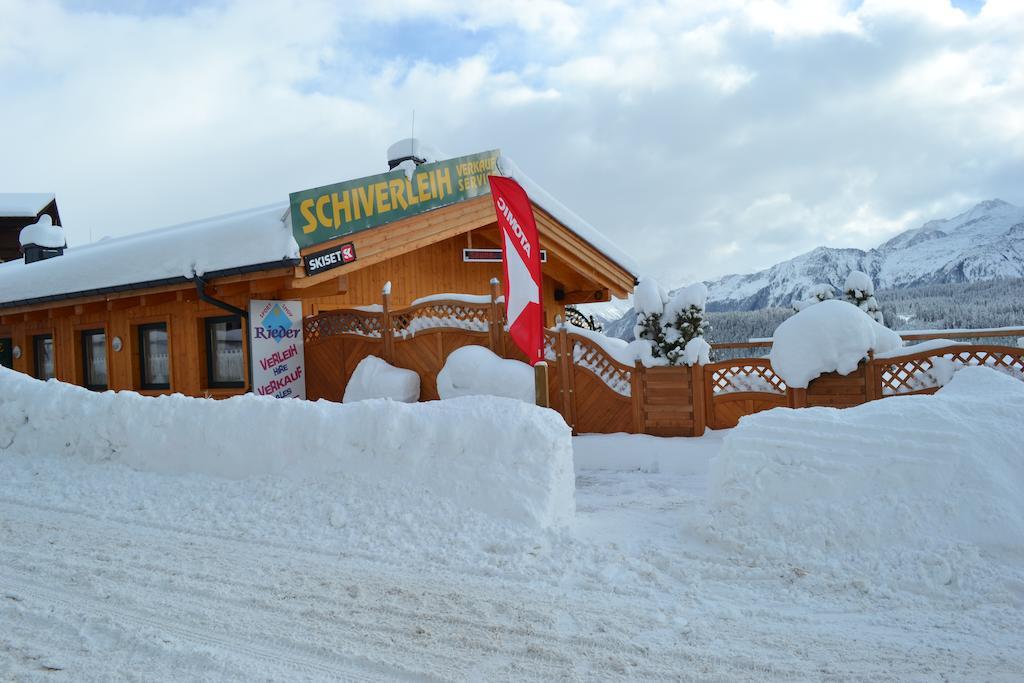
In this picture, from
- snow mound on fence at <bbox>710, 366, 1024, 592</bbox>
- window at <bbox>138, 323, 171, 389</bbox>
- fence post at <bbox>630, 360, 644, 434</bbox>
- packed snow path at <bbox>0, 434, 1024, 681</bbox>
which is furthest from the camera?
window at <bbox>138, 323, 171, 389</bbox>

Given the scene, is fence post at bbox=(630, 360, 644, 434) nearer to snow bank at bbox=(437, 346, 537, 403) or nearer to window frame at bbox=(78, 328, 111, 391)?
snow bank at bbox=(437, 346, 537, 403)

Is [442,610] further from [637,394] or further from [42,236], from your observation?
[42,236]

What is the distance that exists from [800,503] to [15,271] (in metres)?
18.5

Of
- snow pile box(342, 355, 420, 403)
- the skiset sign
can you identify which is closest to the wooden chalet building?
the skiset sign

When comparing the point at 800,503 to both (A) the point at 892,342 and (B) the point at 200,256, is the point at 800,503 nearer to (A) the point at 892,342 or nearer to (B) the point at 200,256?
(A) the point at 892,342

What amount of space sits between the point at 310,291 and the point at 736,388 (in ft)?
26.2

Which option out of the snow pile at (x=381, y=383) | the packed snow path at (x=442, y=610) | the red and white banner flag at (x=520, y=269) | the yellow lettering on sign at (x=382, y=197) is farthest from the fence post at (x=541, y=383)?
the yellow lettering on sign at (x=382, y=197)

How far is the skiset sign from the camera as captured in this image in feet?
41.8

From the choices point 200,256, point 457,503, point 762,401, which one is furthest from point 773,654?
point 200,256

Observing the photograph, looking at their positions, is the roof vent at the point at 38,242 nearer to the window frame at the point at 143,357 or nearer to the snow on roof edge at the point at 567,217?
the window frame at the point at 143,357

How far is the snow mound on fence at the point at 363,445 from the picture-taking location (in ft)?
20.4

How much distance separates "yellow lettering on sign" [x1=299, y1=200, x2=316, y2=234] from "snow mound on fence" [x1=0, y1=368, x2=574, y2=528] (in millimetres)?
4060

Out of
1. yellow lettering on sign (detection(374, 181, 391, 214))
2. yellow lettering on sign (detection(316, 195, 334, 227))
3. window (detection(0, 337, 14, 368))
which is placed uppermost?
yellow lettering on sign (detection(374, 181, 391, 214))

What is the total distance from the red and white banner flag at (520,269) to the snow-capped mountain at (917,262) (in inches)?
851
